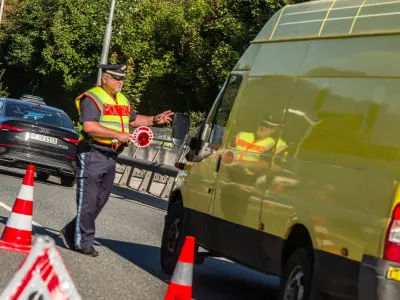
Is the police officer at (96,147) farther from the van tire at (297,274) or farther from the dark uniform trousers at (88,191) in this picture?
the van tire at (297,274)

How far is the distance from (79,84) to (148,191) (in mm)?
53652

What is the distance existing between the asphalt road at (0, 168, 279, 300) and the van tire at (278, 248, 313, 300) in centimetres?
137

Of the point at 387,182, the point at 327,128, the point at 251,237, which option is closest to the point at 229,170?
the point at 251,237

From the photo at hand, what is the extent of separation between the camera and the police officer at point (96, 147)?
1095cm

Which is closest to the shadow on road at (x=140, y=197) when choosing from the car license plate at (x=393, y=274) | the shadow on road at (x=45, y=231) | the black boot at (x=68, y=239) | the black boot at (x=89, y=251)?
the shadow on road at (x=45, y=231)

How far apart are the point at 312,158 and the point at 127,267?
3255 millimetres

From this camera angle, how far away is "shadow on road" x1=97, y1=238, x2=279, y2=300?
10070 mm

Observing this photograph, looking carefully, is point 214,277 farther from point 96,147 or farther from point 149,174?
point 149,174

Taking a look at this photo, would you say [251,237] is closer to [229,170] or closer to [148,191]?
[229,170]

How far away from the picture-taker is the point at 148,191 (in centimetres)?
2345

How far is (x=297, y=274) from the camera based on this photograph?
25.8ft

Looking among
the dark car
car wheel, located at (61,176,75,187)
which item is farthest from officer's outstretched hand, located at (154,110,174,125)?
car wheel, located at (61,176,75,187)

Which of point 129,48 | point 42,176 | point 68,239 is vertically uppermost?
point 129,48

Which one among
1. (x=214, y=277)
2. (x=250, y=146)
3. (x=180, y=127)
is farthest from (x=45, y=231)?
(x=250, y=146)
